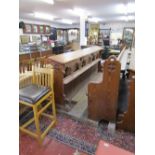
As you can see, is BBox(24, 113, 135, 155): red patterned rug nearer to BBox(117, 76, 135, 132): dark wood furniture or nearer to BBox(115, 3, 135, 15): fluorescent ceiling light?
BBox(117, 76, 135, 132): dark wood furniture

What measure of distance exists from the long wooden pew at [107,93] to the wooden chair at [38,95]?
62 cm

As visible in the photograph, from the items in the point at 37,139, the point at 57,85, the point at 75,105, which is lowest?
the point at 37,139

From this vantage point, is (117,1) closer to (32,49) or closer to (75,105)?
(32,49)

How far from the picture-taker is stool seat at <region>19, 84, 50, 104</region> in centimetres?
198

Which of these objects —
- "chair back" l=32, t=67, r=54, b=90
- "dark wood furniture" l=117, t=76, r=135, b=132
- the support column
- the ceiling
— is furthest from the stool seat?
the support column

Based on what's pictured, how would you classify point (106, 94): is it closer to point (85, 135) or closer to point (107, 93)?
point (107, 93)

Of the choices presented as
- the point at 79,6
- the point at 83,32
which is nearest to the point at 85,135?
the point at 79,6

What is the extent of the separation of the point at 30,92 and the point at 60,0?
4418 mm

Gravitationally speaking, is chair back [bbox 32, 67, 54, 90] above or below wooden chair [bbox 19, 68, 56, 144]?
above

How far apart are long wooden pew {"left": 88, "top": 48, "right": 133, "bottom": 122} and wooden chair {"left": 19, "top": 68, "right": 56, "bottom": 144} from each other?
621 mm

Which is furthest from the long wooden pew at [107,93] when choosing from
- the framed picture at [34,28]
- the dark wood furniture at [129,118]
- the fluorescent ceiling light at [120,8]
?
the framed picture at [34,28]
